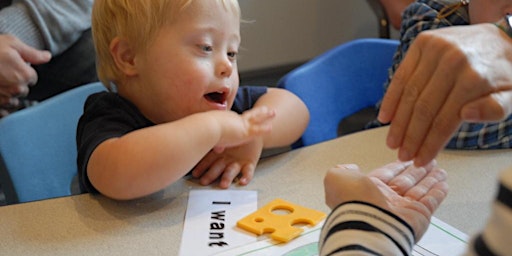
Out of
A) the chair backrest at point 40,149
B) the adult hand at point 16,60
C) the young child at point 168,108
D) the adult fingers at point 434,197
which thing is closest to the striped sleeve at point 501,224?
the adult fingers at point 434,197

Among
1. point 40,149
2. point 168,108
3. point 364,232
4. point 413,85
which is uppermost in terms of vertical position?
point 413,85

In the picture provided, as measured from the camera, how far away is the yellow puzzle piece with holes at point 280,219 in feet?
2.52

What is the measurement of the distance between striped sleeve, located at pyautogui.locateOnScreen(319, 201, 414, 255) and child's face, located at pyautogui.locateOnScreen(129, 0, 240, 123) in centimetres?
43

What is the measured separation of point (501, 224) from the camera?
0.35m

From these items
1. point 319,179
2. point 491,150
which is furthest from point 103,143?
point 491,150

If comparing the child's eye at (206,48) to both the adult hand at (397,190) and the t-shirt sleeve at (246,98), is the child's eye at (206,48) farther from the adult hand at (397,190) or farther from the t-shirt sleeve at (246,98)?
the adult hand at (397,190)

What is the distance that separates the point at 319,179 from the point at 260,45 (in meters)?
2.01

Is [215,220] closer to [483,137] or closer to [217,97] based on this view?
[217,97]

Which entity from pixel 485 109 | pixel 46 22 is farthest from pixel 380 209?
pixel 46 22

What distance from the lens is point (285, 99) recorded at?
1138mm

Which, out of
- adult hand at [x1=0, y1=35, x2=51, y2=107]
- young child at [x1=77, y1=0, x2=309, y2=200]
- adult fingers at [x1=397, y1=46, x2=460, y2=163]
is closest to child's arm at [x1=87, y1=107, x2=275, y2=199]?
young child at [x1=77, y1=0, x2=309, y2=200]

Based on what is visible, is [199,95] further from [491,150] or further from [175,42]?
[491,150]

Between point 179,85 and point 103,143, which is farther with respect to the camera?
point 179,85

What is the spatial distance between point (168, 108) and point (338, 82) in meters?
0.46
